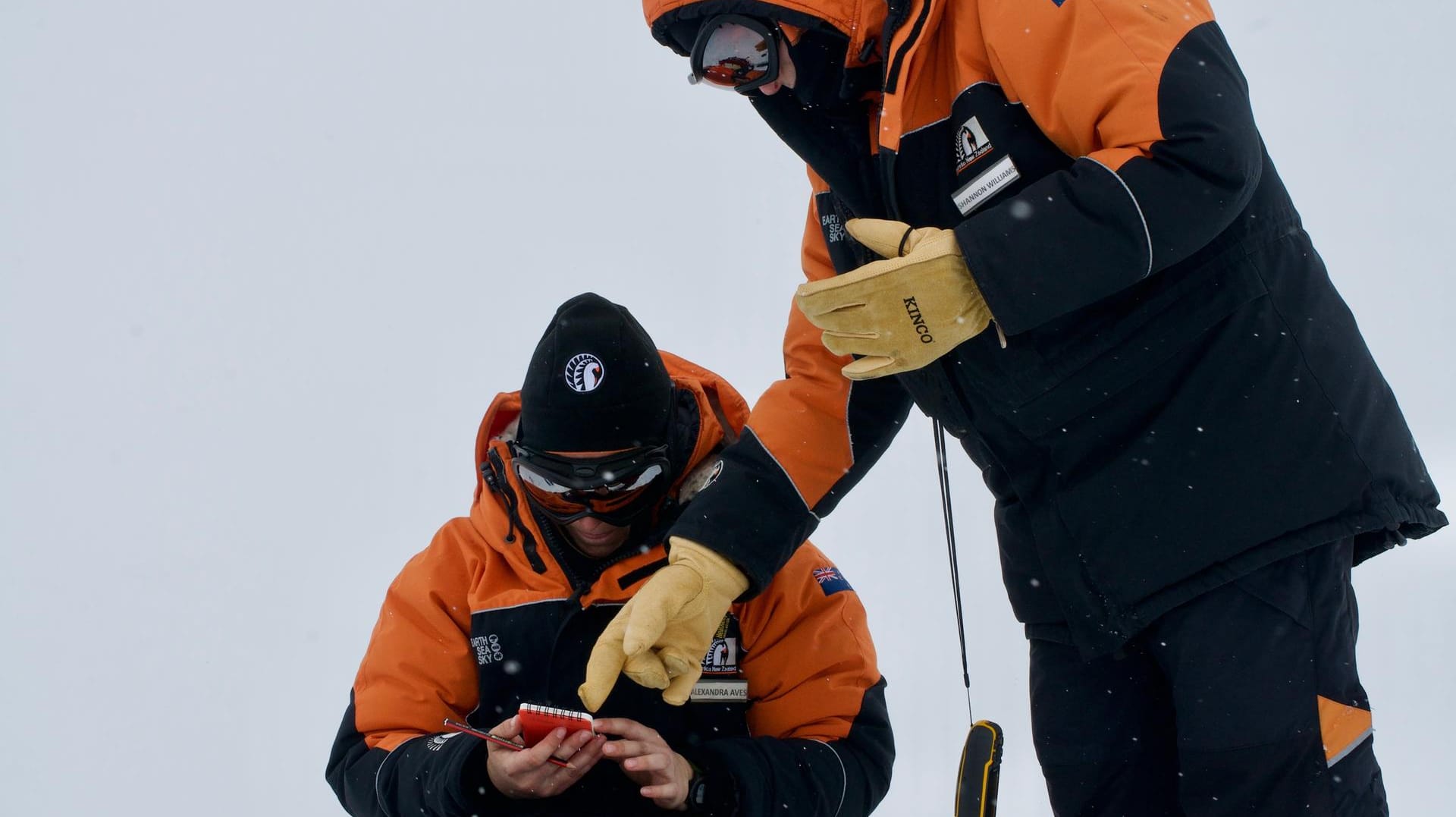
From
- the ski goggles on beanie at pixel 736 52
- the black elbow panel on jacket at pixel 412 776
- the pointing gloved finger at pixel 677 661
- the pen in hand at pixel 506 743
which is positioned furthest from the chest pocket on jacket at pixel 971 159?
the black elbow panel on jacket at pixel 412 776

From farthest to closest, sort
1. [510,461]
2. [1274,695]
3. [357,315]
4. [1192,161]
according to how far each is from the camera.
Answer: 1. [357,315]
2. [510,461]
3. [1274,695]
4. [1192,161]

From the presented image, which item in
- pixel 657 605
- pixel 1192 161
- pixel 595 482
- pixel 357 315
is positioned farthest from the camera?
pixel 357 315

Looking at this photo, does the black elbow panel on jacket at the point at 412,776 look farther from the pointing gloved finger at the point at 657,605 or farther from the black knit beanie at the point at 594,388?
the black knit beanie at the point at 594,388

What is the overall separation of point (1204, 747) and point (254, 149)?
22.5 feet

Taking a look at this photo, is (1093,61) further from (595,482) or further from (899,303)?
(595,482)

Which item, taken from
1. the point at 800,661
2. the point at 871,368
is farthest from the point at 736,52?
the point at 800,661

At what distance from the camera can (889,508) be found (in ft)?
14.9

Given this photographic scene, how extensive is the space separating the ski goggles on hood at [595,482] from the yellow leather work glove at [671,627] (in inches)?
12.1

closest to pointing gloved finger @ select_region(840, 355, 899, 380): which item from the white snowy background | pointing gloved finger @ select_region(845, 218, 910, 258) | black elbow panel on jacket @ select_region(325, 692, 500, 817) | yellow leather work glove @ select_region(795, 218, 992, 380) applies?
yellow leather work glove @ select_region(795, 218, 992, 380)

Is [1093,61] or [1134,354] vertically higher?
[1093,61]

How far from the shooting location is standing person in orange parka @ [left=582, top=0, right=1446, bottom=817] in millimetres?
1259

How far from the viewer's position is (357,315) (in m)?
6.42

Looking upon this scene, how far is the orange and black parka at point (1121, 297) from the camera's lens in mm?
1250

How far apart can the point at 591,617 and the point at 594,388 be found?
0.40 meters
